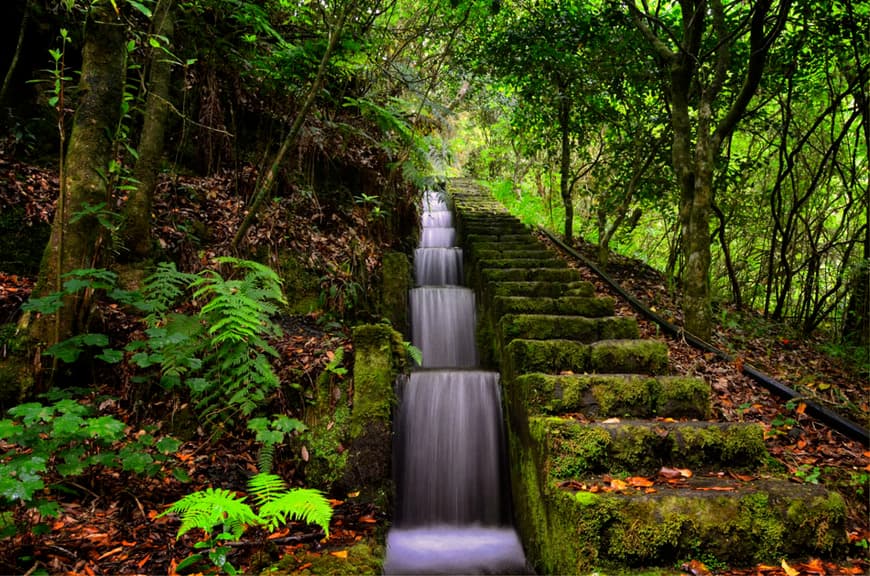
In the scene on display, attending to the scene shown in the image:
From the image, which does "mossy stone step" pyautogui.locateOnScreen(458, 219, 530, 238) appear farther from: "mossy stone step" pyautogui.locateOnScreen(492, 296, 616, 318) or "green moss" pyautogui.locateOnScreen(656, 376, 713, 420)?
"green moss" pyautogui.locateOnScreen(656, 376, 713, 420)

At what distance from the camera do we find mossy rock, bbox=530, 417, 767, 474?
11.1 ft

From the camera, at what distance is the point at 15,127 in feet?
16.1

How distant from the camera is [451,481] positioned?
469 centimetres

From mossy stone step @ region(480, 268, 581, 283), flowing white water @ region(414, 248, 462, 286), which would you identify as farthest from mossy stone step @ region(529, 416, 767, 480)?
flowing white water @ region(414, 248, 462, 286)

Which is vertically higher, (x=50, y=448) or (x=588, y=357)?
(x=588, y=357)

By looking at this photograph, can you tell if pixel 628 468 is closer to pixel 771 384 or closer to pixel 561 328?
pixel 561 328

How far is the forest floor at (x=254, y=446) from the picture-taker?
272cm

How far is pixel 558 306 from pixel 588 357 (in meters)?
1.12

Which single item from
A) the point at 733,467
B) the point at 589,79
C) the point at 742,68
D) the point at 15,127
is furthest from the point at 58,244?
the point at 742,68

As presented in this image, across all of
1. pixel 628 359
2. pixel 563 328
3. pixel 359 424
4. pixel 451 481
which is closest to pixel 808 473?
pixel 628 359

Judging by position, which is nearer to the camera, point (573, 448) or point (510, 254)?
point (573, 448)

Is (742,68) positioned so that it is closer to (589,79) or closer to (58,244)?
(589,79)

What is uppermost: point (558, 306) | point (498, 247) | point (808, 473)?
point (498, 247)

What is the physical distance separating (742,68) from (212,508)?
9195mm
